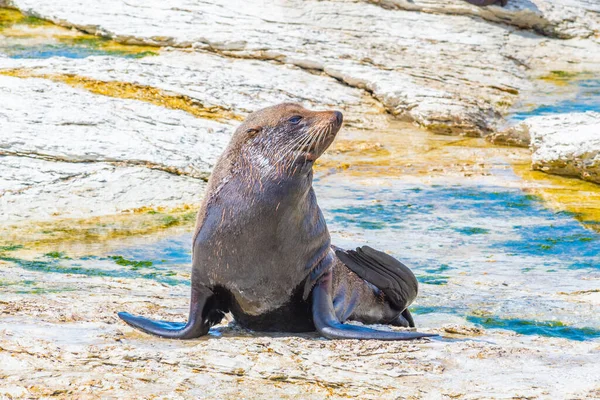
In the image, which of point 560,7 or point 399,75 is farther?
point 560,7

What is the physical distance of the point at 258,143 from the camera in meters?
5.21

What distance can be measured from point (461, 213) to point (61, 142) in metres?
4.05

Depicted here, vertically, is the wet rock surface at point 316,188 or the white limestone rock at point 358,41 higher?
the white limestone rock at point 358,41

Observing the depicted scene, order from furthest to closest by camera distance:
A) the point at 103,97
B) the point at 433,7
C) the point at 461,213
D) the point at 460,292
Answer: the point at 433,7
the point at 103,97
the point at 461,213
the point at 460,292

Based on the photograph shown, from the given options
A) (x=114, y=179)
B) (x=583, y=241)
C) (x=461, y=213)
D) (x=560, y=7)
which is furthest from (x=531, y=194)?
(x=560, y=7)

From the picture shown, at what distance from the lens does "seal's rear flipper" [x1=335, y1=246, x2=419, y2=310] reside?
5.76 meters

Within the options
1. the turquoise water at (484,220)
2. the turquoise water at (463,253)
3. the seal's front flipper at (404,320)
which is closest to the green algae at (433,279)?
the turquoise water at (463,253)

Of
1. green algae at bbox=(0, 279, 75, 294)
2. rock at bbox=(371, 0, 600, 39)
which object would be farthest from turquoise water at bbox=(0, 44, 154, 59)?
green algae at bbox=(0, 279, 75, 294)

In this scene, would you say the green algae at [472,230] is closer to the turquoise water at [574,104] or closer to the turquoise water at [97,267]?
the turquoise water at [97,267]

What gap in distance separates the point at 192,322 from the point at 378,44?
1181cm

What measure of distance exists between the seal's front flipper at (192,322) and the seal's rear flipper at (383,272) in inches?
38.0

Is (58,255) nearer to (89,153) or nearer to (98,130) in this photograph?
(89,153)

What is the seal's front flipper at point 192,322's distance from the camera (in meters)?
4.89

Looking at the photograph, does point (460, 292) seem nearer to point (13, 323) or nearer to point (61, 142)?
point (13, 323)
